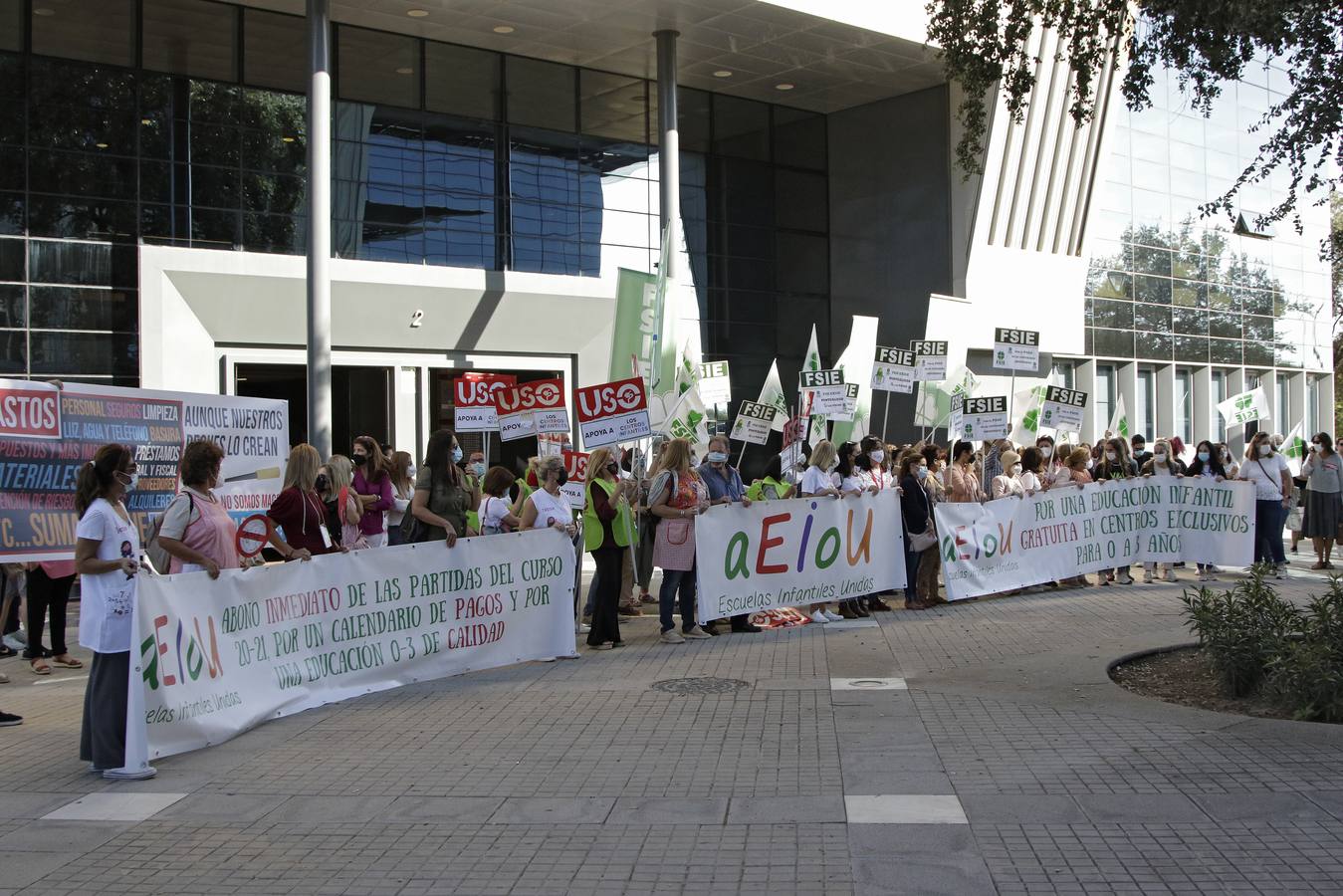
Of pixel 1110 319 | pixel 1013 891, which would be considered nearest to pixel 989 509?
pixel 1013 891

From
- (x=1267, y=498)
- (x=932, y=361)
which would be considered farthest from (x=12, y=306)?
(x=1267, y=498)

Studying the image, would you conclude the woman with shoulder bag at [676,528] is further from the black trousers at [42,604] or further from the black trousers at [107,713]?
the black trousers at [107,713]

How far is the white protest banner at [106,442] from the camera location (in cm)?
1045

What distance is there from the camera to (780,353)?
31.7 m

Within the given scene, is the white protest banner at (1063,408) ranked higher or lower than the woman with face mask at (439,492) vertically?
higher

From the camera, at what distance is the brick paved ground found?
5.48m

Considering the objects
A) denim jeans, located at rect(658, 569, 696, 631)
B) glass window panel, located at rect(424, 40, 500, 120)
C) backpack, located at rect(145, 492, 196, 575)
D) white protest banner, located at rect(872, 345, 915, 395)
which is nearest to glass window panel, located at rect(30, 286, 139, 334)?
glass window panel, located at rect(424, 40, 500, 120)

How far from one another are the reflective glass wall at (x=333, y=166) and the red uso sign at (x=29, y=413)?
11553 millimetres

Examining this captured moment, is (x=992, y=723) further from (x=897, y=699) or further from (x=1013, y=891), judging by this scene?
(x=1013, y=891)

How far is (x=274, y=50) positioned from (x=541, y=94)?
18.7ft

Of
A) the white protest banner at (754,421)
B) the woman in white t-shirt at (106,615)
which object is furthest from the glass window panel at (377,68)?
the woman in white t-shirt at (106,615)

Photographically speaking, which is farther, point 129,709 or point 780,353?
point 780,353

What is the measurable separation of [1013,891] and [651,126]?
25.5 metres

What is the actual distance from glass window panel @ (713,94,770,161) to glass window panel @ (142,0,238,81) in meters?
11.8
